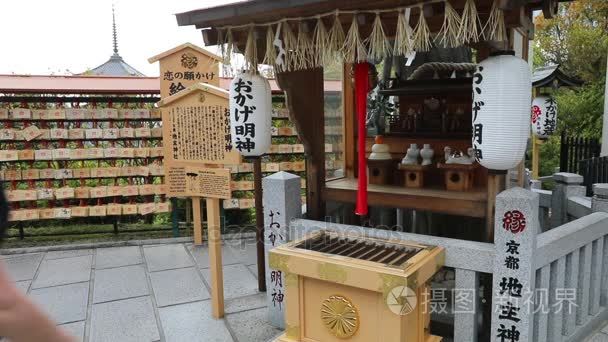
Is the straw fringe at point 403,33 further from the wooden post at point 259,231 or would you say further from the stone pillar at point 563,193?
the stone pillar at point 563,193

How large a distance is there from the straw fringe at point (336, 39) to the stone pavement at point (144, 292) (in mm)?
2892

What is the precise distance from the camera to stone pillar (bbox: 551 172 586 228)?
6.01 meters

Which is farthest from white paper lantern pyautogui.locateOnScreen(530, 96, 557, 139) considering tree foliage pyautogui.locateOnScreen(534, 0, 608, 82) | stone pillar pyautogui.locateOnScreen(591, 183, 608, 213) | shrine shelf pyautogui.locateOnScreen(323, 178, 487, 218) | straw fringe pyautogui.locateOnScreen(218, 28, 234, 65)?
straw fringe pyautogui.locateOnScreen(218, 28, 234, 65)

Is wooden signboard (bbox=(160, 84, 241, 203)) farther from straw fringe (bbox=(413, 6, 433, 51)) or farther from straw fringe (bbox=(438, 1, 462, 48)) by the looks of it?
straw fringe (bbox=(438, 1, 462, 48))

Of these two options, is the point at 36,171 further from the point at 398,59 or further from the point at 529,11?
the point at 529,11

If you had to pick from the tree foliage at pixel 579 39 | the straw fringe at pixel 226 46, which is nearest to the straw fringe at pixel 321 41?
the straw fringe at pixel 226 46

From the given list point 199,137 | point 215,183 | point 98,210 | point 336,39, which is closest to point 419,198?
point 336,39

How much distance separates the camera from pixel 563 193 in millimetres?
6109

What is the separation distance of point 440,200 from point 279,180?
1.61 meters

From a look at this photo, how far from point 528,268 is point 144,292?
4.56 metres

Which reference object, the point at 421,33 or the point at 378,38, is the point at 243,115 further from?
the point at 421,33

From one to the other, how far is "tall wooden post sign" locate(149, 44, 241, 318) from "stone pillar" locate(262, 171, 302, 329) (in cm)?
58

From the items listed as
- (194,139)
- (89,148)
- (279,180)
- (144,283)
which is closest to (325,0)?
(279,180)

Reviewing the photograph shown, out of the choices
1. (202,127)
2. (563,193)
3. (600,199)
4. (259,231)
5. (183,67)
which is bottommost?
(259,231)
